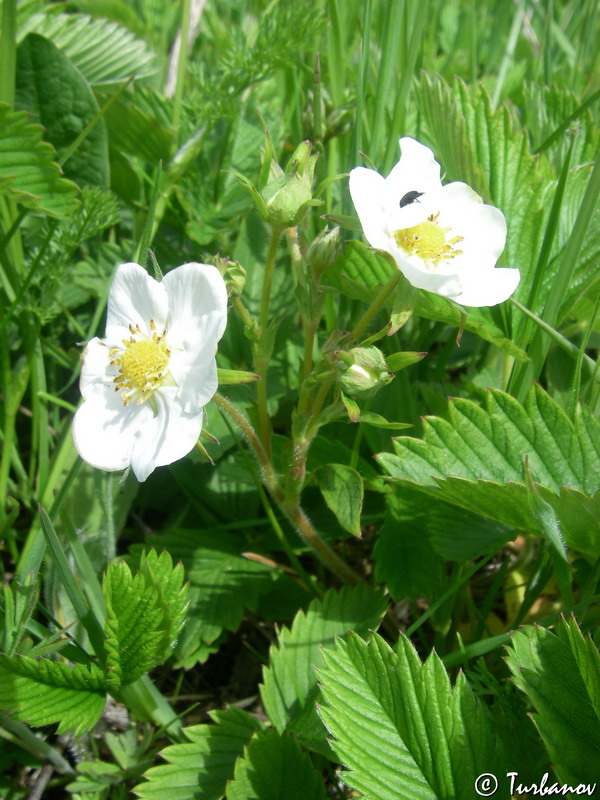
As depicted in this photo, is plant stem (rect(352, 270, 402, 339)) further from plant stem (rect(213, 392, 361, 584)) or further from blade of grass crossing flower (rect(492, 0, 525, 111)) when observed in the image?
blade of grass crossing flower (rect(492, 0, 525, 111))

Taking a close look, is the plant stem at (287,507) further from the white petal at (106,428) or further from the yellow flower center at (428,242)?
the yellow flower center at (428,242)

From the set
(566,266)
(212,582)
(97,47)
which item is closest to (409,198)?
(566,266)

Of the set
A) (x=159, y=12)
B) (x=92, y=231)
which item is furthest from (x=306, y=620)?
(x=159, y=12)

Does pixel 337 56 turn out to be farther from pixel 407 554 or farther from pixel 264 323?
pixel 407 554

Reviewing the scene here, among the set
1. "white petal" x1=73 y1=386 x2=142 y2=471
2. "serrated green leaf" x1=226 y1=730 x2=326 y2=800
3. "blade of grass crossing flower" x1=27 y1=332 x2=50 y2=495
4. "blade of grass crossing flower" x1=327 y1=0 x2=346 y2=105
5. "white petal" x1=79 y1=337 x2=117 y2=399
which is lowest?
"serrated green leaf" x1=226 y1=730 x2=326 y2=800

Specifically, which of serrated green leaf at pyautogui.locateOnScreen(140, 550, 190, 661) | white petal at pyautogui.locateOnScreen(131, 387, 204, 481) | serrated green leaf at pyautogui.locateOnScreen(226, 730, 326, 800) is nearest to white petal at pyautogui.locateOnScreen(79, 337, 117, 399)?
white petal at pyautogui.locateOnScreen(131, 387, 204, 481)

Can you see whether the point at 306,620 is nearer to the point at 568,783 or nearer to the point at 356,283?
the point at 568,783
